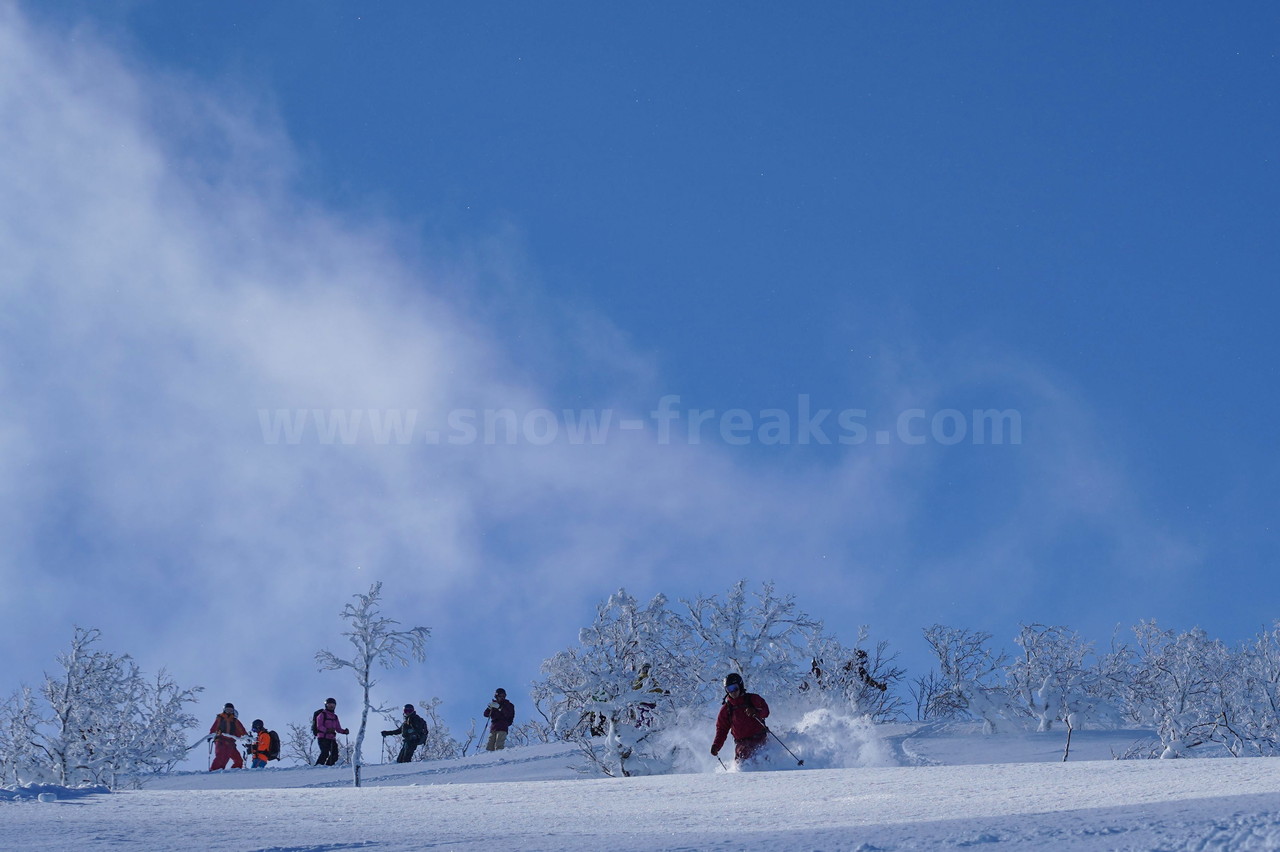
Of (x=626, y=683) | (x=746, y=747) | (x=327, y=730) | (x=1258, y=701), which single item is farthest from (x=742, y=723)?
(x=1258, y=701)

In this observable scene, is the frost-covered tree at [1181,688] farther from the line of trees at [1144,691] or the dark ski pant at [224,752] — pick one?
the dark ski pant at [224,752]

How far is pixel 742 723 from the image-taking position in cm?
1184

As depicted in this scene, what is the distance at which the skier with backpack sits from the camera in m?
22.4

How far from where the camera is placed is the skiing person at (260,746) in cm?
2242

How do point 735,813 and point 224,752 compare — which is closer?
point 735,813

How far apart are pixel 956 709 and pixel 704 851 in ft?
93.4

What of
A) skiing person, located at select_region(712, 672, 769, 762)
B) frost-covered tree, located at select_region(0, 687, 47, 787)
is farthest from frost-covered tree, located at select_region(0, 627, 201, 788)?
skiing person, located at select_region(712, 672, 769, 762)

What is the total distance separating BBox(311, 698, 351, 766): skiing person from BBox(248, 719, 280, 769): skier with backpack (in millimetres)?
1494

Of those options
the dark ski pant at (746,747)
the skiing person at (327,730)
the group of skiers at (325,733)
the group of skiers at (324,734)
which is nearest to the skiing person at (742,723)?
the dark ski pant at (746,747)

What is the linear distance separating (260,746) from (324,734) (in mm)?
2111

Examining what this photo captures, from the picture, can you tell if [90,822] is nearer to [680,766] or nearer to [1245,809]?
[1245,809]

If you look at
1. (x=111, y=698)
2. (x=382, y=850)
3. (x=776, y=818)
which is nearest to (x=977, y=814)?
(x=776, y=818)

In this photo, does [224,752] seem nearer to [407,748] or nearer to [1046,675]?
[407,748]

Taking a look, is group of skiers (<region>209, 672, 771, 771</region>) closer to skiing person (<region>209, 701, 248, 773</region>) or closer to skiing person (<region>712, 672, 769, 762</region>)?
skiing person (<region>209, 701, 248, 773</region>)
